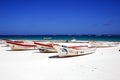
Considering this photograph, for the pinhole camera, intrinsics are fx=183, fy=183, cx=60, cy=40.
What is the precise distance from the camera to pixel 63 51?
47.9ft

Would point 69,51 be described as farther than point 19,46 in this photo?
No

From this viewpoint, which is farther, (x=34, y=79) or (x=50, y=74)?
(x=50, y=74)

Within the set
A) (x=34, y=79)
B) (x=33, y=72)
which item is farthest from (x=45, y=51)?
(x=34, y=79)

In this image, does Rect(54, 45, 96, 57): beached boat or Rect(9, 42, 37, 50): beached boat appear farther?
Rect(9, 42, 37, 50): beached boat

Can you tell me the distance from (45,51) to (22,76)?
976cm

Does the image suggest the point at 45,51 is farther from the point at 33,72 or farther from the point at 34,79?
the point at 34,79

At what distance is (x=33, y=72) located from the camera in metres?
9.21

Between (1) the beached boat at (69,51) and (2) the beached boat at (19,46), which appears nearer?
(1) the beached boat at (69,51)

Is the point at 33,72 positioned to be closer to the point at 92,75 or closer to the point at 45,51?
the point at 92,75

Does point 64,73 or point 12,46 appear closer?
point 64,73

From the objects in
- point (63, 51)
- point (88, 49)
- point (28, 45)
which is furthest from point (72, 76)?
point (28, 45)

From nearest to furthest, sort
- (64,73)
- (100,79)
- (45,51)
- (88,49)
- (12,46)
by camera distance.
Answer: (100,79)
(64,73)
(88,49)
(45,51)
(12,46)

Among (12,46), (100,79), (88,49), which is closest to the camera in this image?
(100,79)

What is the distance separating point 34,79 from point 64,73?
1.69 metres
